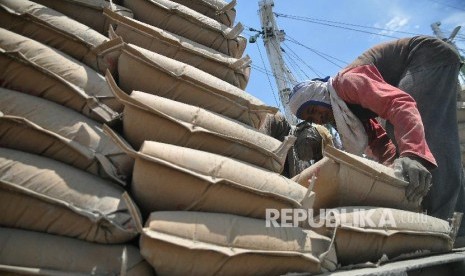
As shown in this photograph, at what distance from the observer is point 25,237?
38.7 inches

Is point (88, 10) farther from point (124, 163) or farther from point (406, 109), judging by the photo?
point (406, 109)

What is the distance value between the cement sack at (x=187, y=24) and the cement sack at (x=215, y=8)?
0.21 m

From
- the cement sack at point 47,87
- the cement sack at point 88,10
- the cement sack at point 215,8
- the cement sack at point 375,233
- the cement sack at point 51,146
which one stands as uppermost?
the cement sack at point 215,8

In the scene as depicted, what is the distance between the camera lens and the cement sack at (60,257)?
3.00ft

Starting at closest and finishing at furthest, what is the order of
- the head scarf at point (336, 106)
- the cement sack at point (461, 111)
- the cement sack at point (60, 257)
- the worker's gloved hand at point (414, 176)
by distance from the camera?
the cement sack at point (60, 257) → the worker's gloved hand at point (414, 176) → the head scarf at point (336, 106) → the cement sack at point (461, 111)

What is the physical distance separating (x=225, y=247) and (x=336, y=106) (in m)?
1.38

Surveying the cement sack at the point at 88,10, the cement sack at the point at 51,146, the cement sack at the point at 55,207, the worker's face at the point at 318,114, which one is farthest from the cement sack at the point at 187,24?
the cement sack at the point at 55,207

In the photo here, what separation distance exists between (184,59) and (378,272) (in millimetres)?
1339

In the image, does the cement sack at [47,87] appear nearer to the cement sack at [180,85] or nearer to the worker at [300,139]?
the cement sack at [180,85]

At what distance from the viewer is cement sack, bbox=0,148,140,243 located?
101cm

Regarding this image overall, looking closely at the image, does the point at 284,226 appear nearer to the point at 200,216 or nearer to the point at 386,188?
the point at 200,216

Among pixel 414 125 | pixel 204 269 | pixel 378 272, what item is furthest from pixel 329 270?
pixel 414 125

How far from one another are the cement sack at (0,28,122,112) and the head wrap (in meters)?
1.31

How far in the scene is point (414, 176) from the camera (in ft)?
5.10
